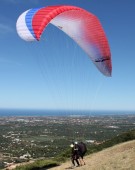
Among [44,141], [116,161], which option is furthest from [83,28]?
[44,141]

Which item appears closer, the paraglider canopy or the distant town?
the paraglider canopy

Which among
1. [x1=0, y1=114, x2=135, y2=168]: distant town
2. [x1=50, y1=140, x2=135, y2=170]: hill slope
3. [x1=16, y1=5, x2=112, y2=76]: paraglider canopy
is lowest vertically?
[x1=0, y1=114, x2=135, y2=168]: distant town

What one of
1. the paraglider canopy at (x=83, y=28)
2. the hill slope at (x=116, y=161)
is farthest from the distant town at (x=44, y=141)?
the paraglider canopy at (x=83, y=28)

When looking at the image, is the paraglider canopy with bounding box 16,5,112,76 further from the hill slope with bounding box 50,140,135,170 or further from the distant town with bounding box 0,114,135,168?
the distant town with bounding box 0,114,135,168

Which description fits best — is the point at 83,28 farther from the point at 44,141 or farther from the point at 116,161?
the point at 44,141

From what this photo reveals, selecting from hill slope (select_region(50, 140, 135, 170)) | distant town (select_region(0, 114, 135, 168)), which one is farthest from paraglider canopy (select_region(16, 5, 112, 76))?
distant town (select_region(0, 114, 135, 168))

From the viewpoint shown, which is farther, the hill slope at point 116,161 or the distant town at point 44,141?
the distant town at point 44,141

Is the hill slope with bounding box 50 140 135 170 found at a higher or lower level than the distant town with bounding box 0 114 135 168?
higher

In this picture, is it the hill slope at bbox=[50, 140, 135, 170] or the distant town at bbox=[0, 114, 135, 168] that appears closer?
the hill slope at bbox=[50, 140, 135, 170]

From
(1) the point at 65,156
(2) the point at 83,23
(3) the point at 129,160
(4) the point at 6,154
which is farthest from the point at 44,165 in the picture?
(4) the point at 6,154

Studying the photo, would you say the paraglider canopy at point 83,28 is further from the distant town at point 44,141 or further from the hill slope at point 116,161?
the distant town at point 44,141
